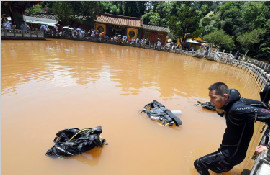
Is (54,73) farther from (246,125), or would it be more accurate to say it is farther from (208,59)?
(208,59)

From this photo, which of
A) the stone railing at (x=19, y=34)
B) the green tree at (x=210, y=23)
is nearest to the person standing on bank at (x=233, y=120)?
the stone railing at (x=19, y=34)

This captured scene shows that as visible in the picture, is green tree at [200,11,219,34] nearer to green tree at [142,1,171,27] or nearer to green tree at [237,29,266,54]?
green tree at [237,29,266,54]

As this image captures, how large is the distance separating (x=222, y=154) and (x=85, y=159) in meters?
2.91

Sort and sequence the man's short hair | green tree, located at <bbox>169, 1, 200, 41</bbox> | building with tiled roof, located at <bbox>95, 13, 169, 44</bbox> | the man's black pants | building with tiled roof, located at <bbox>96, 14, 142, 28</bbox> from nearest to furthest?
1. the man's short hair
2. the man's black pants
3. green tree, located at <bbox>169, 1, 200, 41</bbox>
4. building with tiled roof, located at <bbox>96, 14, 142, 28</bbox>
5. building with tiled roof, located at <bbox>95, 13, 169, 44</bbox>

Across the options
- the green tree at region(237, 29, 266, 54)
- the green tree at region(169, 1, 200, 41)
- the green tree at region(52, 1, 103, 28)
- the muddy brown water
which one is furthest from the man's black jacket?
the green tree at region(52, 1, 103, 28)

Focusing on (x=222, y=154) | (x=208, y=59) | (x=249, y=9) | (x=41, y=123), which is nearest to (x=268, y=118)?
(x=222, y=154)

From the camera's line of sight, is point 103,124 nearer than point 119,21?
Yes

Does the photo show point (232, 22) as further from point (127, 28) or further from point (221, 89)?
point (221, 89)

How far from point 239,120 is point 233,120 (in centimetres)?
8

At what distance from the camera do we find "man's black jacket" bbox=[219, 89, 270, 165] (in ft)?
7.77

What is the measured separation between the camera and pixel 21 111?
6.26 metres

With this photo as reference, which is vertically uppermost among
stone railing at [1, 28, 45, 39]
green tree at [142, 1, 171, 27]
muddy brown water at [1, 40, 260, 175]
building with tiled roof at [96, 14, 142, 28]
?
green tree at [142, 1, 171, 27]

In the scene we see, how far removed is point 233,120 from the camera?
2602 millimetres

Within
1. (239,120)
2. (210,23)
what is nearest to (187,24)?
(210,23)
